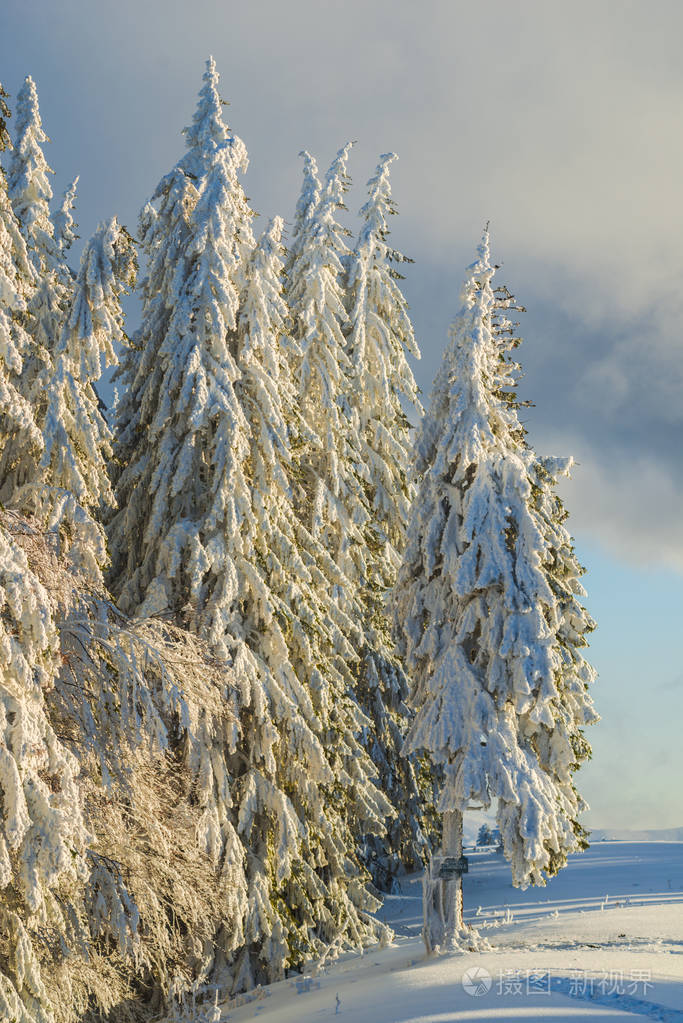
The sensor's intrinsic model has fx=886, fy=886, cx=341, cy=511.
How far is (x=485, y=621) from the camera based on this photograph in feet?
47.6

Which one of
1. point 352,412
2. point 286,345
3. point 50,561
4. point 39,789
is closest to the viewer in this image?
point 39,789

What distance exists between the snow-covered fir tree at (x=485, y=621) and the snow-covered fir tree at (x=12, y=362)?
6.75m

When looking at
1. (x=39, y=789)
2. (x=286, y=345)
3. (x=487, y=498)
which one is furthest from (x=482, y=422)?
(x=39, y=789)

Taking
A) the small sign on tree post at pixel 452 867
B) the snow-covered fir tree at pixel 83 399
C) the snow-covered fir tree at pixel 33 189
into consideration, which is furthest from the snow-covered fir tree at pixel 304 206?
the small sign on tree post at pixel 452 867

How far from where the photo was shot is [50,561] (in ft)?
33.6

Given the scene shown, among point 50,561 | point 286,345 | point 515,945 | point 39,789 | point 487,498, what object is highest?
point 286,345

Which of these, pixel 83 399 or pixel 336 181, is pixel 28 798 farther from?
pixel 336 181

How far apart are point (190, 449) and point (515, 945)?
918 cm

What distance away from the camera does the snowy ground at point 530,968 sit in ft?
26.6

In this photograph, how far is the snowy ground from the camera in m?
8.09

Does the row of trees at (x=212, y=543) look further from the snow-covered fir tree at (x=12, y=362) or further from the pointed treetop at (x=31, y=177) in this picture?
the pointed treetop at (x=31, y=177)

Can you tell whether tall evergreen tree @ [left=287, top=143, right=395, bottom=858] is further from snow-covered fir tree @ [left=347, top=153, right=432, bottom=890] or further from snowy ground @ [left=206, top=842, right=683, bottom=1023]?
snowy ground @ [left=206, top=842, right=683, bottom=1023]

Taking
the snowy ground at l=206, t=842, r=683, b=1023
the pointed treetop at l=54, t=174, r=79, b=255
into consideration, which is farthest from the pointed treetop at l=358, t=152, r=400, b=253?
the snowy ground at l=206, t=842, r=683, b=1023

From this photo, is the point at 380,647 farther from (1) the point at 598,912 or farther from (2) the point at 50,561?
(2) the point at 50,561
